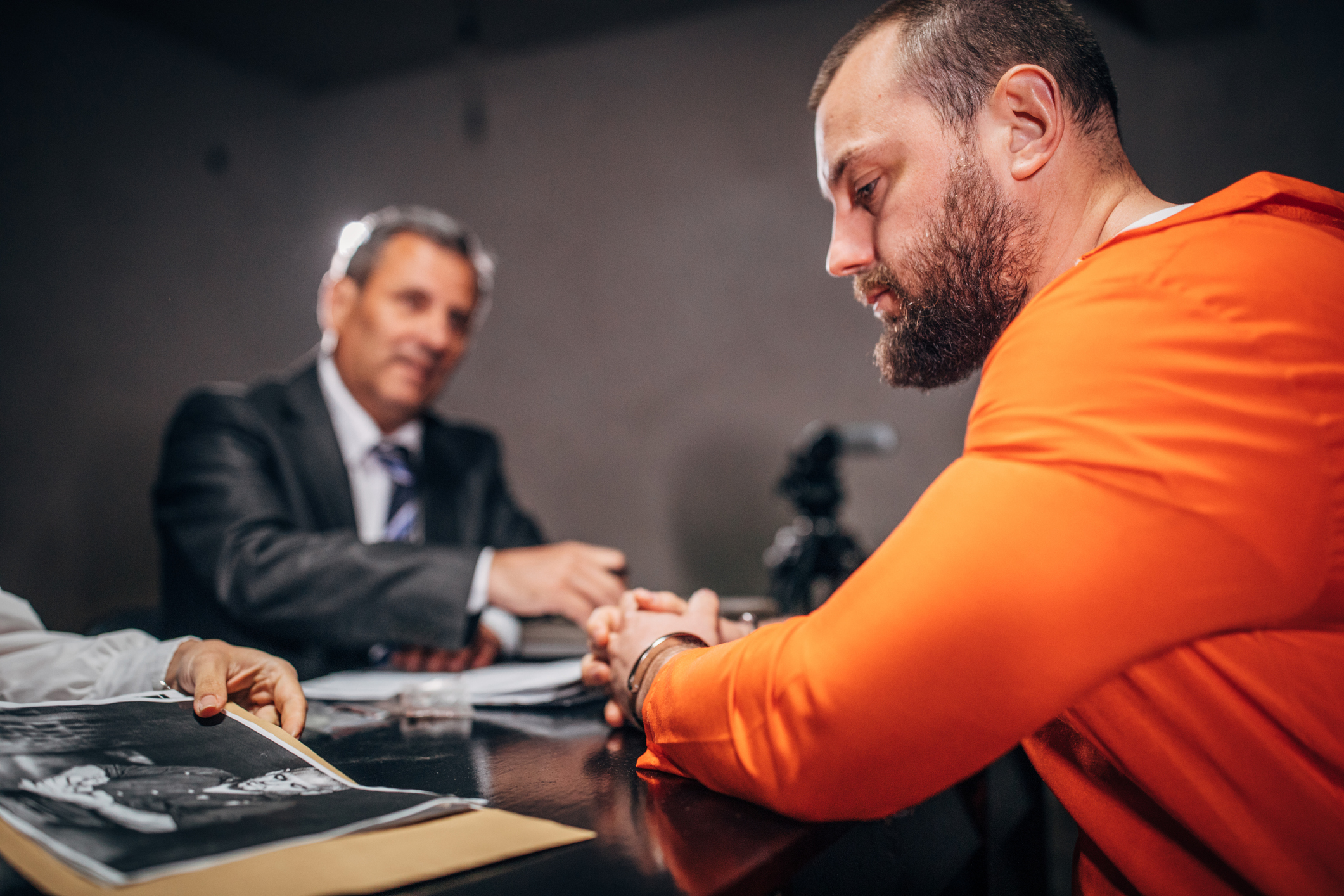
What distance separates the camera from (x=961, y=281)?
2.55 feet

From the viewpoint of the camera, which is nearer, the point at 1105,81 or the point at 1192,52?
the point at 1105,81

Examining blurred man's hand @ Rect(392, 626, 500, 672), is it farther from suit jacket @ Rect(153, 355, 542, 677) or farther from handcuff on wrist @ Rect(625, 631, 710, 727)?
handcuff on wrist @ Rect(625, 631, 710, 727)

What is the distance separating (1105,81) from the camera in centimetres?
81

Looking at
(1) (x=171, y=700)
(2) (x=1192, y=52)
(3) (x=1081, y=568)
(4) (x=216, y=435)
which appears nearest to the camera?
(3) (x=1081, y=568)

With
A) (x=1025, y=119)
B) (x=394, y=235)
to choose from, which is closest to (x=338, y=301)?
(x=394, y=235)

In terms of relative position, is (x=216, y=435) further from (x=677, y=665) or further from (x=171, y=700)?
(x=677, y=665)

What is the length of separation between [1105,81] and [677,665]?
2.48 feet

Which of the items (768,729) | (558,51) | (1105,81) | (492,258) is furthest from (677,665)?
(558,51)

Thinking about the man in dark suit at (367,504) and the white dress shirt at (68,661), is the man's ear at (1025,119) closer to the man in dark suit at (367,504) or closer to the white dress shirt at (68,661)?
the man in dark suit at (367,504)

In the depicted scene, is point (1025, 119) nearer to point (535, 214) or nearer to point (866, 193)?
point (866, 193)

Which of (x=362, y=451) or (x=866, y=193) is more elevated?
(x=866, y=193)

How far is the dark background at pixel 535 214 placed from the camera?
195cm

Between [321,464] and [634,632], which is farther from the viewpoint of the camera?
[321,464]

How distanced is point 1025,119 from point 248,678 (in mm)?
919
